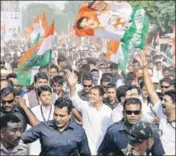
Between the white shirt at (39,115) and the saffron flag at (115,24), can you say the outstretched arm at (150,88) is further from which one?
the saffron flag at (115,24)

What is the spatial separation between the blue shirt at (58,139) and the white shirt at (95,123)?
150 centimetres

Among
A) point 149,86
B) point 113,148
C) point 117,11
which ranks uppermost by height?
point 117,11

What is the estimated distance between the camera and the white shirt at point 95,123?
25.3ft

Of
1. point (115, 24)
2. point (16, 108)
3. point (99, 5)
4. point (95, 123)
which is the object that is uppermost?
point (99, 5)

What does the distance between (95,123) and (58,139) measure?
5.24 ft

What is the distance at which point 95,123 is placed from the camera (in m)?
7.70

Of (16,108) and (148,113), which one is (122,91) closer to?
(148,113)

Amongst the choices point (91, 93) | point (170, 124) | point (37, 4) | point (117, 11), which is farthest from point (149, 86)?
point (37, 4)

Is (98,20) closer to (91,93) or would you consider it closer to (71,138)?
(91,93)

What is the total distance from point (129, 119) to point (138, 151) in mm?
1610

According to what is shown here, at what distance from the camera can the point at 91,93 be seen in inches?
308

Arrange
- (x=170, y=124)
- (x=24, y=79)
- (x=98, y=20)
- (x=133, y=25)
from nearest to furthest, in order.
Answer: (x=170, y=124) < (x=24, y=79) < (x=133, y=25) < (x=98, y=20)

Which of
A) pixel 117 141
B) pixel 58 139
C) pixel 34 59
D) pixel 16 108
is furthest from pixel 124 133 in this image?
pixel 34 59

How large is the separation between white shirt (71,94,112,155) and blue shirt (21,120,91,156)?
150 centimetres
